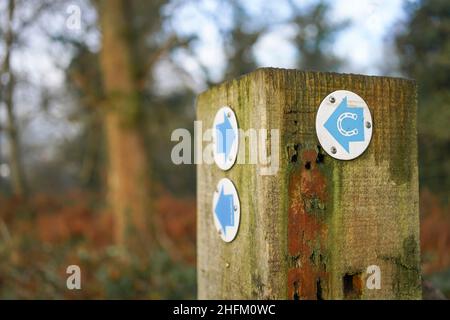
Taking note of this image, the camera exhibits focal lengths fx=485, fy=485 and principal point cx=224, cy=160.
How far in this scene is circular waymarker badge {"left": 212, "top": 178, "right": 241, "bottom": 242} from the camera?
6.84 ft

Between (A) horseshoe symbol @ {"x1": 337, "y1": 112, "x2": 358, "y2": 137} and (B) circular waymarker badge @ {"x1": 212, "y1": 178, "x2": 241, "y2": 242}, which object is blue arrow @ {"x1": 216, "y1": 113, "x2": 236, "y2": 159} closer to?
(B) circular waymarker badge @ {"x1": 212, "y1": 178, "x2": 241, "y2": 242}

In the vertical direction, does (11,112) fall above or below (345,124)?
above

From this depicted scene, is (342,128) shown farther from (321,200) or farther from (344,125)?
(321,200)

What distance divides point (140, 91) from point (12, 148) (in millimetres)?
3946

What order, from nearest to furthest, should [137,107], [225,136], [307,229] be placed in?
1. [307,229]
2. [225,136]
3. [137,107]

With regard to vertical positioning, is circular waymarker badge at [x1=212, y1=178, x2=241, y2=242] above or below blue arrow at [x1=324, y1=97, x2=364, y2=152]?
below

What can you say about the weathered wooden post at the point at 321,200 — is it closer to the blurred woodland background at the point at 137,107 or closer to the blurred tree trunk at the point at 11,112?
the blurred woodland background at the point at 137,107

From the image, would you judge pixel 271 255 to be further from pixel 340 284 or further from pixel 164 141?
pixel 164 141

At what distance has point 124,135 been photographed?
6.94 metres

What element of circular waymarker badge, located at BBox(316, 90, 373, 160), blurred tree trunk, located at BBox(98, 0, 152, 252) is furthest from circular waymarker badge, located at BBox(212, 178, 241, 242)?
blurred tree trunk, located at BBox(98, 0, 152, 252)

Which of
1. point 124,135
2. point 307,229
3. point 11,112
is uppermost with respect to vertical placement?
point 11,112

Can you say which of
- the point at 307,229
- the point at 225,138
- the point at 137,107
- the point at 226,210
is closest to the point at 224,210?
the point at 226,210

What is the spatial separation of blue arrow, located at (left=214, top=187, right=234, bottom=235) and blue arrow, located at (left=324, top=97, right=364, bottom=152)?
53cm

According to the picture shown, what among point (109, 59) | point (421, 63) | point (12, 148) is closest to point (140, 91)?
point (109, 59)
